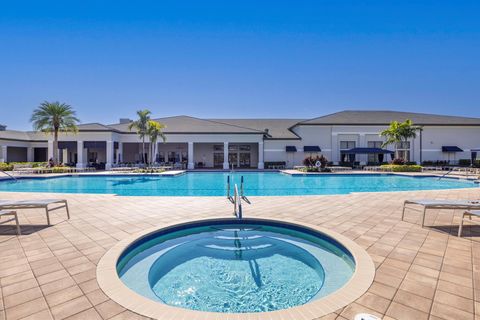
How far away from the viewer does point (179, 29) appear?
585 inches

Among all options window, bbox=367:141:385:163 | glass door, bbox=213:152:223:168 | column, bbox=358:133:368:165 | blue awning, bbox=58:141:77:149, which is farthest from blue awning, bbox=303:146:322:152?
blue awning, bbox=58:141:77:149

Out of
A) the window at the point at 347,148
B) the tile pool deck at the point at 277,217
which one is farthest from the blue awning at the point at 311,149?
the tile pool deck at the point at 277,217

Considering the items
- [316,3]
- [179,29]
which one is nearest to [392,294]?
[316,3]

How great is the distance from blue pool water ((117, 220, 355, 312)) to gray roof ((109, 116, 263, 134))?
71.4 ft

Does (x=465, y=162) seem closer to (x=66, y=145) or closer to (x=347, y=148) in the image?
(x=347, y=148)

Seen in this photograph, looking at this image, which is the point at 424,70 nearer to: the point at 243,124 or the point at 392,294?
the point at 243,124

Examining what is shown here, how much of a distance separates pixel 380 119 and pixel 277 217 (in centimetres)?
3134

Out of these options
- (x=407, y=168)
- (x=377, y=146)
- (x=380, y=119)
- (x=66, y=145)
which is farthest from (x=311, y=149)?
(x=66, y=145)

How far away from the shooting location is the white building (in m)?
26.8

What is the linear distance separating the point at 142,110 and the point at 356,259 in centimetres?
2448

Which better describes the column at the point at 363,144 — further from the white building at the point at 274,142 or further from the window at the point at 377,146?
the window at the point at 377,146

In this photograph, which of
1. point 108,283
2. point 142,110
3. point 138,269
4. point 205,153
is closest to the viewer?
point 108,283

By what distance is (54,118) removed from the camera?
73.7 ft

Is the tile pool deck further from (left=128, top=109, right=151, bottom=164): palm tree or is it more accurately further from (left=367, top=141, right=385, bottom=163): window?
(left=367, top=141, right=385, bottom=163): window
